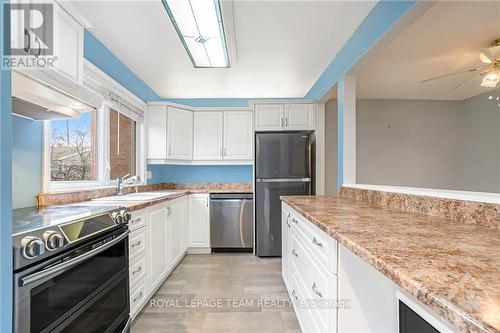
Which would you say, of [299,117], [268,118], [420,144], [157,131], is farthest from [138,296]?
[420,144]

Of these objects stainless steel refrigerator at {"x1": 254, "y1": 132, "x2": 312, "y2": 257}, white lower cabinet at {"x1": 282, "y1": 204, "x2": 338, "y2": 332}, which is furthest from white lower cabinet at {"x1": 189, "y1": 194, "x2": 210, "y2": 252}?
white lower cabinet at {"x1": 282, "y1": 204, "x2": 338, "y2": 332}

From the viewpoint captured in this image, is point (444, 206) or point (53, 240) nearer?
point (53, 240)

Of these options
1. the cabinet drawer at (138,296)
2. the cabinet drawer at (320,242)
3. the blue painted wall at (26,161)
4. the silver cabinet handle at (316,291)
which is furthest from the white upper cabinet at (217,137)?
the silver cabinet handle at (316,291)

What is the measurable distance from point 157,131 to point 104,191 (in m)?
1.39

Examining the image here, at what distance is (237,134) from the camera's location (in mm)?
4090

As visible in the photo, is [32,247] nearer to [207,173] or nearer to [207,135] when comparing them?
[207,135]

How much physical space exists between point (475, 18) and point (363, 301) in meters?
2.69

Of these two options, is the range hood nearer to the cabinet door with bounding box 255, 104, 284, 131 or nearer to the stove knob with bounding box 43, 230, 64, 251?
the stove knob with bounding box 43, 230, 64, 251

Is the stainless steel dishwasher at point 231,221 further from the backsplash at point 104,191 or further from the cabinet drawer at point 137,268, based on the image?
the cabinet drawer at point 137,268

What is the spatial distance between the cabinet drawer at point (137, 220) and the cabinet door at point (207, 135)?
1.99 meters

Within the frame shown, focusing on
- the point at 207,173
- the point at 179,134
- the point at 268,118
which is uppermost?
the point at 268,118

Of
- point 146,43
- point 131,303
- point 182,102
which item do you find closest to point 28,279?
point 131,303

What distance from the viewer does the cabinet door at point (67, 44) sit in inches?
57.5

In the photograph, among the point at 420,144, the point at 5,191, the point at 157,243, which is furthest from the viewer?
the point at 420,144
